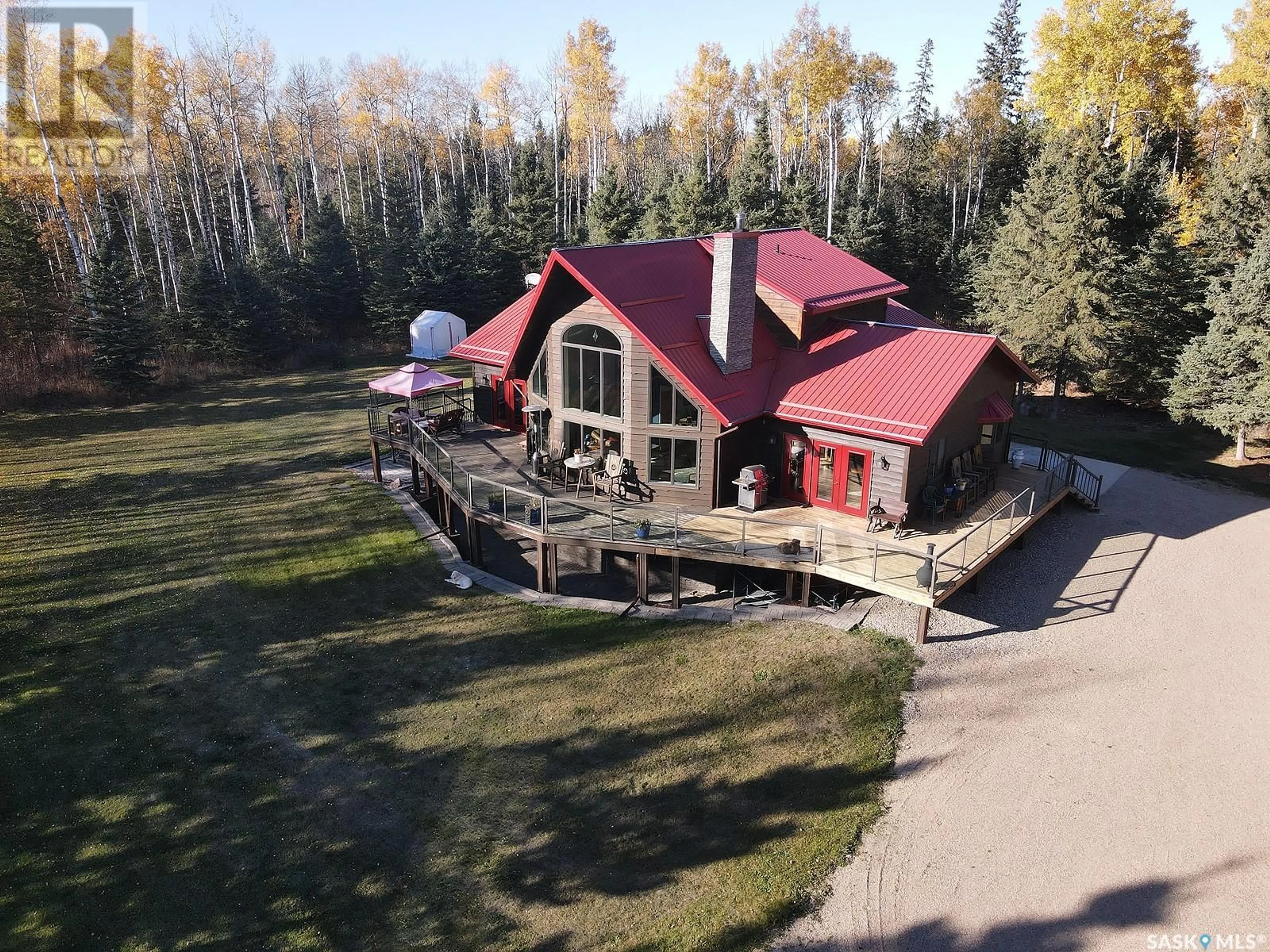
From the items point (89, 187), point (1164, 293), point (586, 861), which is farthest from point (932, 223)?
point (89, 187)

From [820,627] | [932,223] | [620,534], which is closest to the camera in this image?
[820,627]

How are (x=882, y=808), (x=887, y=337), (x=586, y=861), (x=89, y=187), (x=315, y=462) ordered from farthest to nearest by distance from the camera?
(x=89, y=187)
(x=315, y=462)
(x=887, y=337)
(x=882, y=808)
(x=586, y=861)

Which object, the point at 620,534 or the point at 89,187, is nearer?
the point at 620,534

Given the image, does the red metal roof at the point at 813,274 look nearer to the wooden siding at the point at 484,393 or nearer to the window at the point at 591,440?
the window at the point at 591,440

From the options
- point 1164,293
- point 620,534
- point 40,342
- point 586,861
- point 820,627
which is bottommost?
point 586,861

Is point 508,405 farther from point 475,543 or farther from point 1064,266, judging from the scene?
point 1064,266

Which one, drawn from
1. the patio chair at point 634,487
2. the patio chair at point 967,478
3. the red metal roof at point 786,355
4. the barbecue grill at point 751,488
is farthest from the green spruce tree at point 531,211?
the patio chair at point 967,478

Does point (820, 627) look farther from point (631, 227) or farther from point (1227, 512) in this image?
point (631, 227)
